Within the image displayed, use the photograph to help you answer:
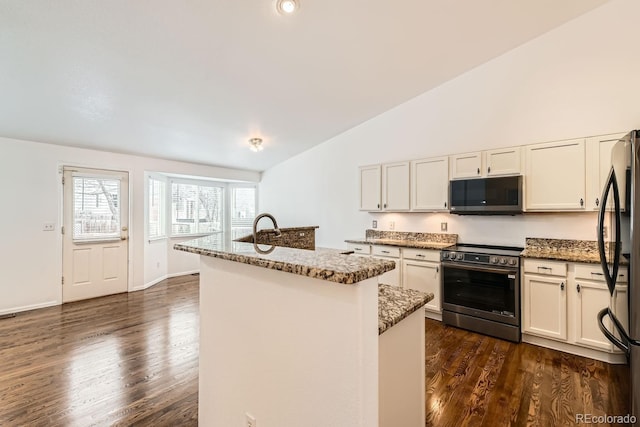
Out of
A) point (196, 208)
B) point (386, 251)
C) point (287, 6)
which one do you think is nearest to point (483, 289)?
point (386, 251)

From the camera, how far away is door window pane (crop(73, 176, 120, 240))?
4.35 metres

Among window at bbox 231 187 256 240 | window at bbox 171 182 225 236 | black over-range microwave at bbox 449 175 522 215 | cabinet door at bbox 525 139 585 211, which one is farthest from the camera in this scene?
window at bbox 231 187 256 240

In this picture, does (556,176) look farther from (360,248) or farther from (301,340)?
(301,340)

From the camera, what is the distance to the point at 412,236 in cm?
421

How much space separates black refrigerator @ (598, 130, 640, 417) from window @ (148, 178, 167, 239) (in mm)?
6014

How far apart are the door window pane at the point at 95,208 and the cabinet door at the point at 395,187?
14.2 feet

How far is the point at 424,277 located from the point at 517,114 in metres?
2.19

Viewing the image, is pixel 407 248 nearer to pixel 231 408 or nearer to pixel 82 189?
pixel 231 408

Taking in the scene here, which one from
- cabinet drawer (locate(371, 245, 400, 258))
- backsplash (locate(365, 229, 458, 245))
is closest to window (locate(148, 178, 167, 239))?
backsplash (locate(365, 229, 458, 245))

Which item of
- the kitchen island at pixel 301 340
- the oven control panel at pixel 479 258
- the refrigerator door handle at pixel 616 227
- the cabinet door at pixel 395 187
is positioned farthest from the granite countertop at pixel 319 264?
the cabinet door at pixel 395 187

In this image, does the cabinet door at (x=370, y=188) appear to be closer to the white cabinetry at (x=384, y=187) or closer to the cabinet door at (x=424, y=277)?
the white cabinetry at (x=384, y=187)

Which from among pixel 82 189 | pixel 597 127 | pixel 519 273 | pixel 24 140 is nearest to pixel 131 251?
pixel 82 189

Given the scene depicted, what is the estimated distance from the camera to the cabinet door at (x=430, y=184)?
3.65 meters

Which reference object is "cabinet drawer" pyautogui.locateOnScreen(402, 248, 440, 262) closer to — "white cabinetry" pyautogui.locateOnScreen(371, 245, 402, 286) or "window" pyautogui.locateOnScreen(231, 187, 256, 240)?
"white cabinetry" pyautogui.locateOnScreen(371, 245, 402, 286)
